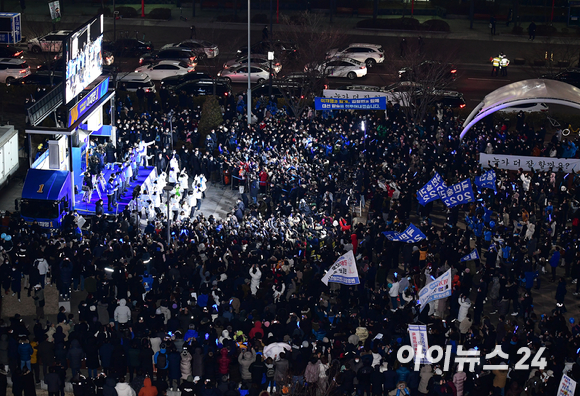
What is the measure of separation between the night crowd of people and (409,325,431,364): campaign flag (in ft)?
1.32

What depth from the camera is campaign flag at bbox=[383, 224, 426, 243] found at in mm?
26156

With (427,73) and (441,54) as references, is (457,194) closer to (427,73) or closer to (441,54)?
(427,73)

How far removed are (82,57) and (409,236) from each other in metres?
13.5

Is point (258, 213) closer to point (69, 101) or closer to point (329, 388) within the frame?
point (69, 101)

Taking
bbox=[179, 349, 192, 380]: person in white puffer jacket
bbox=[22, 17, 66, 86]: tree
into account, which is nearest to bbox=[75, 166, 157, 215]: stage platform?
bbox=[179, 349, 192, 380]: person in white puffer jacket

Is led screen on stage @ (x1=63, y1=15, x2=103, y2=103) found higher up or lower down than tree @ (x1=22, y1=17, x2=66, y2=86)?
higher up

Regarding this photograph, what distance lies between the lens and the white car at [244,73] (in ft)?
148

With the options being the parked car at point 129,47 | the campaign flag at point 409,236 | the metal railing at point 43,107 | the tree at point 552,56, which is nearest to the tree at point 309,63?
the parked car at point 129,47

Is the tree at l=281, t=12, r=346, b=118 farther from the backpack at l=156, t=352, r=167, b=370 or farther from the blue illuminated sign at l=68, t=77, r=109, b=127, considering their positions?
the backpack at l=156, t=352, r=167, b=370

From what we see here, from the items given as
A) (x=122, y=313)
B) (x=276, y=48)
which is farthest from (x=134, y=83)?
(x=122, y=313)

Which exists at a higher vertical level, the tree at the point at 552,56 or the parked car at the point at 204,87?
the tree at the point at 552,56

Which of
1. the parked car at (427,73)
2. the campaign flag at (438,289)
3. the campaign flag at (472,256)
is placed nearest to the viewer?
the campaign flag at (438,289)

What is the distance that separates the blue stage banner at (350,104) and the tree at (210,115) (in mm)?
4153

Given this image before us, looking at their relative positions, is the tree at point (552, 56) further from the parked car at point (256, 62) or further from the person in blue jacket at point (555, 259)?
the person in blue jacket at point (555, 259)
